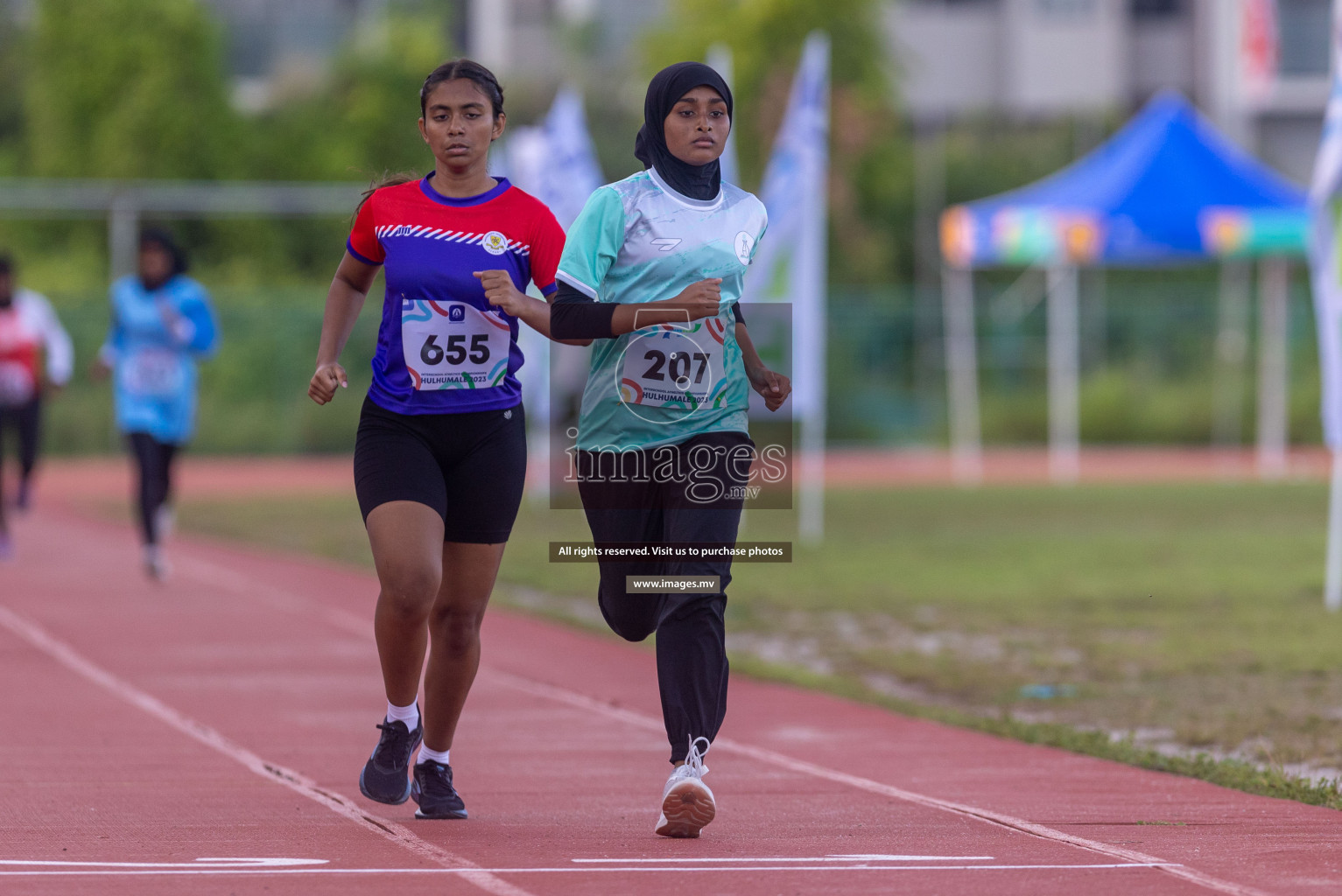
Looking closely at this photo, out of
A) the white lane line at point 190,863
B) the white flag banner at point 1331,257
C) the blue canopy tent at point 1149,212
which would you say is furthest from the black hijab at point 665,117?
the blue canopy tent at point 1149,212

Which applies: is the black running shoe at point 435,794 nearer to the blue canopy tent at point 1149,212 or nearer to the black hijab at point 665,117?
the black hijab at point 665,117

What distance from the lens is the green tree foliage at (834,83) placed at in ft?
127

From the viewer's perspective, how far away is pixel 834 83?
3988 centimetres

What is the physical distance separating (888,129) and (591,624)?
30308mm

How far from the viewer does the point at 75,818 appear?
6020 millimetres

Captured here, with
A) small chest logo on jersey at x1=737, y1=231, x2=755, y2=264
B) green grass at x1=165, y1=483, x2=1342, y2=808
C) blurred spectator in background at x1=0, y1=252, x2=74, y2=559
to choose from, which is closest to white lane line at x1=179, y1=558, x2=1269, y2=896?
green grass at x1=165, y1=483, x2=1342, y2=808

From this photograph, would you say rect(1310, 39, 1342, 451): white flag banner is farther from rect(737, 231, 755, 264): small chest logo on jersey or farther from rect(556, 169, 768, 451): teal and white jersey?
rect(556, 169, 768, 451): teal and white jersey

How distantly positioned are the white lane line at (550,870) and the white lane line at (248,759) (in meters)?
0.10

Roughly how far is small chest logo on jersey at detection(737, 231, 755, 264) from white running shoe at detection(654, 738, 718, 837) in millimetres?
1351

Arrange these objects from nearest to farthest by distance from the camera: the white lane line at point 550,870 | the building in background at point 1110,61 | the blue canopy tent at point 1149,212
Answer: the white lane line at point 550,870 → the blue canopy tent at point 1149,212 → the building in background at point 1110,61

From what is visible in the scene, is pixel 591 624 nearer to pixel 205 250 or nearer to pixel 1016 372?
pixel 1016 372

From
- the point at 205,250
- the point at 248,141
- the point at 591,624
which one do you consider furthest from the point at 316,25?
the point at 591,624

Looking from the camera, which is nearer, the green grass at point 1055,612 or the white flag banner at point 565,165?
the green grass at point 1055,612

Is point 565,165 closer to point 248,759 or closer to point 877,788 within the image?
point 248,759
